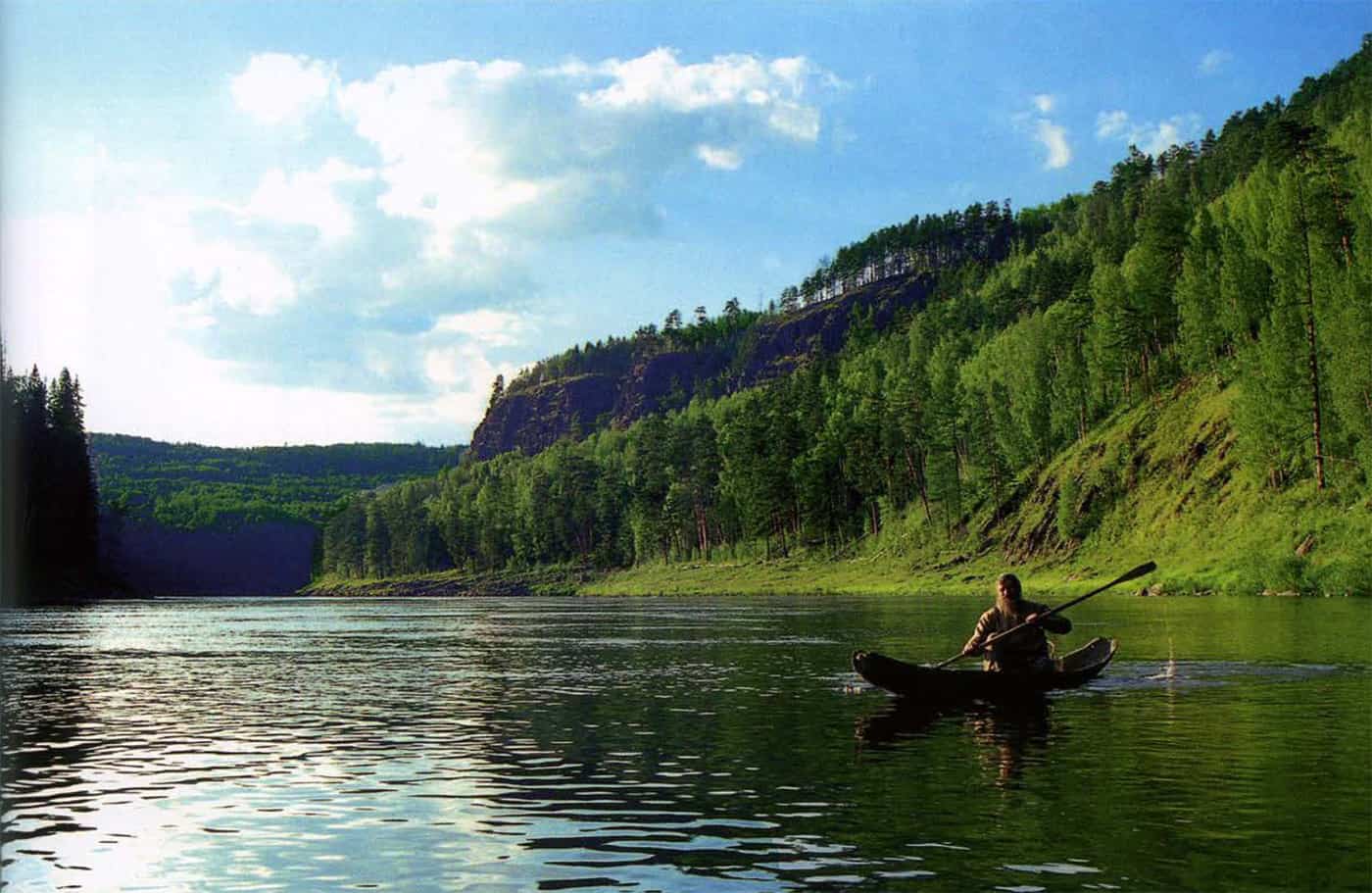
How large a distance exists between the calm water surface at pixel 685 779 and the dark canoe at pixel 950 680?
0.73 meters

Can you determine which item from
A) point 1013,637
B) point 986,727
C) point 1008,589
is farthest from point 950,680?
point 986,727

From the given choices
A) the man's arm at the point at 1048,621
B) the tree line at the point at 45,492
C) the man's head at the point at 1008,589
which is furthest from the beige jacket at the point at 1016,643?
the tree line at the point at 45,492

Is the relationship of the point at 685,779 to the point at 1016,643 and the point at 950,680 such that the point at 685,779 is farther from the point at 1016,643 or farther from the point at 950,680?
the point at 1016,643

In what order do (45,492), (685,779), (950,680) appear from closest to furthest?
(685,779) < (950,680) < (45,492)

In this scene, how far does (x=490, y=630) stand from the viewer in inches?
3054

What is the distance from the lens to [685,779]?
21.1 m

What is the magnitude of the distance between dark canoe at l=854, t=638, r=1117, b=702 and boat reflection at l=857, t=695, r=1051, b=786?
0.27m

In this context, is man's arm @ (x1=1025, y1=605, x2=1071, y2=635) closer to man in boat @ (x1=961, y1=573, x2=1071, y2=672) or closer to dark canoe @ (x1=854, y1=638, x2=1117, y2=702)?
man in boat @ (x1=961, y1=573, x2=1071, y2=672)

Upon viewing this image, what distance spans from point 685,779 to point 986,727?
8.83 m

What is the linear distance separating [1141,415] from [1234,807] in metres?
121

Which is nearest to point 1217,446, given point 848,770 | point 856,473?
point 856,473

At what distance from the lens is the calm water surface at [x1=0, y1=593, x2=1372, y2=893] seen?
14.9m

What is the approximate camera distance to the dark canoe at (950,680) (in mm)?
30438

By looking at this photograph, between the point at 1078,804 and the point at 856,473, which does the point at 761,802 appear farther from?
the point at 856,473
